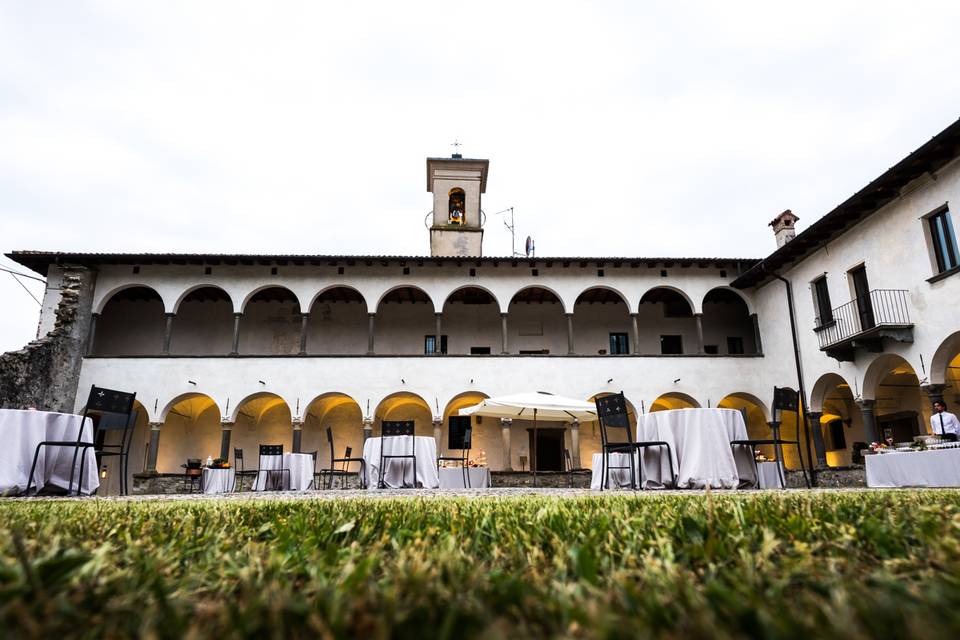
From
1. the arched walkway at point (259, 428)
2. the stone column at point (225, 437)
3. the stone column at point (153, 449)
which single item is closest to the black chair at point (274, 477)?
the stone column at point (225, 437)

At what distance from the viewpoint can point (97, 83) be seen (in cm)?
2838

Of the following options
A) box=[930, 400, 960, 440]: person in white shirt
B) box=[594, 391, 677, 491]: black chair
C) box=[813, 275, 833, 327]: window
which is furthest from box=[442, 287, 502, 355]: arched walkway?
box=[930, 400, 960, 440]: person in white shirt

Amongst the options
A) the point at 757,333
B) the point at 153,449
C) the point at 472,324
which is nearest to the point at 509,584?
the point at 153,449

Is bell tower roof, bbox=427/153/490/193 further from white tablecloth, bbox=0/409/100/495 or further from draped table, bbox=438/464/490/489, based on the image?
white tablecloth, bbox=0/409/100/495

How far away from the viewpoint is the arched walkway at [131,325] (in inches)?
909

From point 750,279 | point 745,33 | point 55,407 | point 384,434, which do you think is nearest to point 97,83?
point 55,407

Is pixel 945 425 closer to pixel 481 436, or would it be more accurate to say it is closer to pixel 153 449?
pixel 481 436

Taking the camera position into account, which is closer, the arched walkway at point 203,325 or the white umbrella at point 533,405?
the white umbrella at point 533,405

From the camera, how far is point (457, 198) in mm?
27391

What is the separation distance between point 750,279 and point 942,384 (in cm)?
782

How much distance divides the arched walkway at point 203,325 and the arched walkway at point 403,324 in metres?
5.90

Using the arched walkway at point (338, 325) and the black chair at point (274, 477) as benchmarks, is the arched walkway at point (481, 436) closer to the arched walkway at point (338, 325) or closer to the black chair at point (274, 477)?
the arched walkway at point (338, 325)

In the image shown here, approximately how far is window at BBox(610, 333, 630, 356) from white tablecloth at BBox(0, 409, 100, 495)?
18.3 m

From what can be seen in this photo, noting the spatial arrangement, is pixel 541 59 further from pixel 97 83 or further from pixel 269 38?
pixel 97 83
